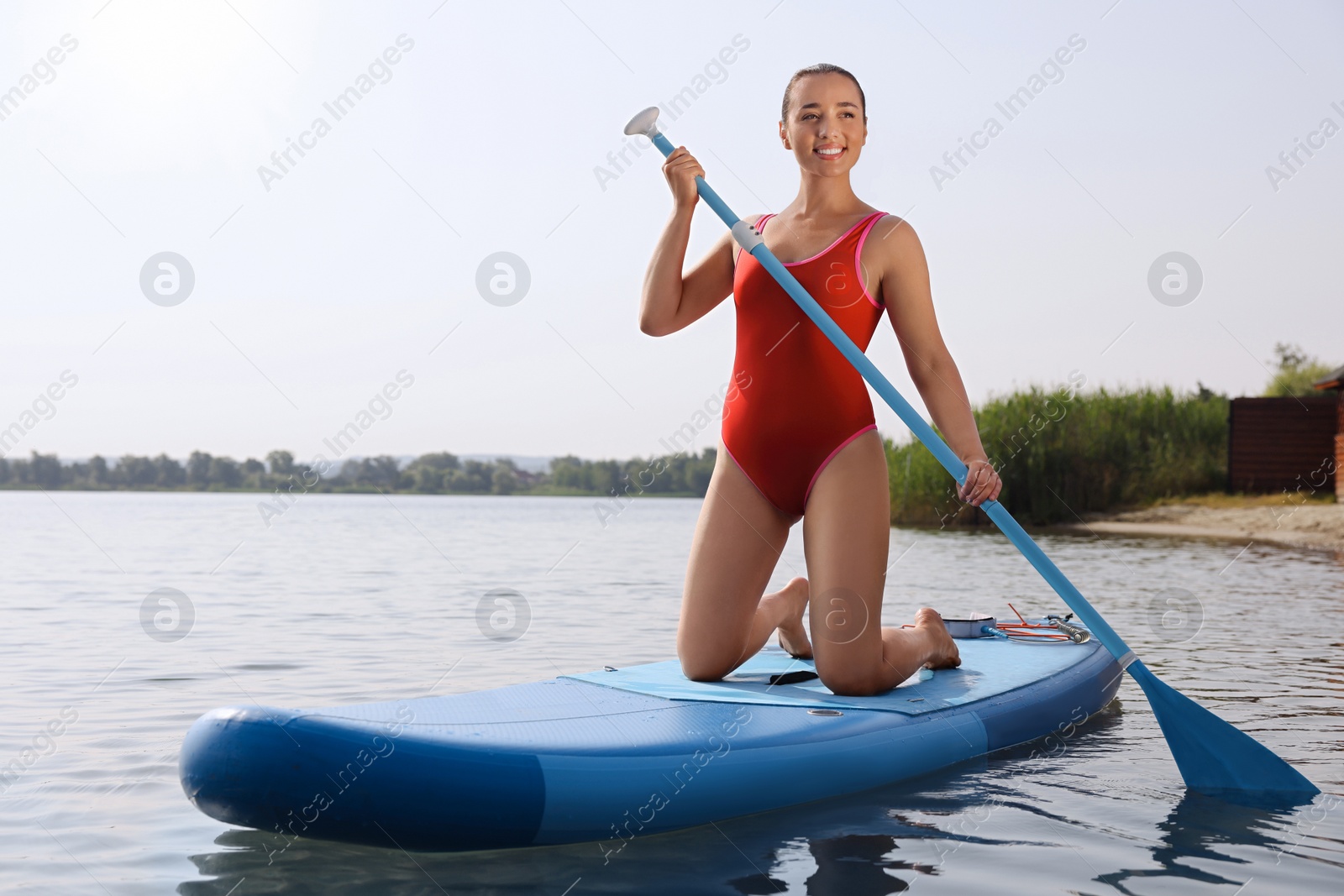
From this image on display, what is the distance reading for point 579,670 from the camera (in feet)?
16.0

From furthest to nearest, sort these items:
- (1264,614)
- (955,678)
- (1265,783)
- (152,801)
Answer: (1264,614) < (955,678) < (1265,783) < (152,801)

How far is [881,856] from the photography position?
242 cm

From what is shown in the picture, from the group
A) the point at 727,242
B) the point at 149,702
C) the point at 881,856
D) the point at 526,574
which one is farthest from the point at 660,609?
the point at 881,856

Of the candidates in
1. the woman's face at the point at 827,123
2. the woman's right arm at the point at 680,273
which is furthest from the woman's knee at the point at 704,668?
the woman's face at the point at 827,123

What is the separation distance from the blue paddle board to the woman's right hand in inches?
55.3

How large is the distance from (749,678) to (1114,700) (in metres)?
1.94

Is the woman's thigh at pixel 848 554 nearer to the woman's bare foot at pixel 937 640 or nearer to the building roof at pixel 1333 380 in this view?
the woman's bare foot at pixel 937 640

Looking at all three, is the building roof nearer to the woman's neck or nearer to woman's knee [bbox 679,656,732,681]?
the woman's neck

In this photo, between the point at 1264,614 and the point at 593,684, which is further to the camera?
the point at 1264,614

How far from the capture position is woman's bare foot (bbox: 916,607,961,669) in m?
3.63

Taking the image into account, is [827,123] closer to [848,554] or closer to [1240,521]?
[848,554]

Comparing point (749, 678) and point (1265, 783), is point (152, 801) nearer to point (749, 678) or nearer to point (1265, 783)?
point (749, 678)

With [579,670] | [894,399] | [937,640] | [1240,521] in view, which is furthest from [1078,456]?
[894,399]

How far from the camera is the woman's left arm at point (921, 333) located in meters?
3.10
